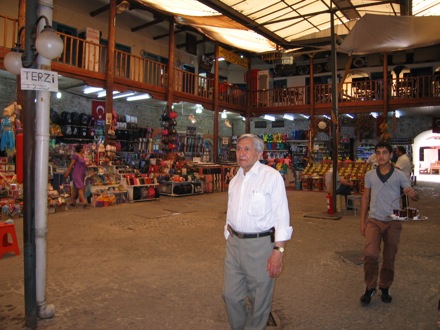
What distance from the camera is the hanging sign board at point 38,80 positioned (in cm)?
324

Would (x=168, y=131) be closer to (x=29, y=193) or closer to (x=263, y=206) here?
(x=29, y=193)

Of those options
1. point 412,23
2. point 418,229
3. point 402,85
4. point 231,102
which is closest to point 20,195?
point 418,229

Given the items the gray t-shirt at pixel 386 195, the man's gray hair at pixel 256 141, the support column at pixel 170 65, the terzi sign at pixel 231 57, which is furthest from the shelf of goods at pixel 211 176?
the man's gray hair at pixel 256 141

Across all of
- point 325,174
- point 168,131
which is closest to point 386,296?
point 168,131

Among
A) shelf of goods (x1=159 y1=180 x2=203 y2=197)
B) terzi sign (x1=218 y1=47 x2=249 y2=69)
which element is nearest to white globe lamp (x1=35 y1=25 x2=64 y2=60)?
shelf of goods (x1=159 y1=180 x2=203 y2=197)

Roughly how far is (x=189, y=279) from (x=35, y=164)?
7.13 feet

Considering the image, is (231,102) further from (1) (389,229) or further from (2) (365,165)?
(1) (389,229)

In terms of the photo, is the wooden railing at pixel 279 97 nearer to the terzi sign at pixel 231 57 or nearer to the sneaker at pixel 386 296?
the terzi sign at pixel 231 57

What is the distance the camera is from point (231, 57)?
18344mm

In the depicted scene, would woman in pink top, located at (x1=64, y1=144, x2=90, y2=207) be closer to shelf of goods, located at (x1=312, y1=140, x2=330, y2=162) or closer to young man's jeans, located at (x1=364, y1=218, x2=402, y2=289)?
young man's jeans, located at (x1=364, y1=218, x2=402, y2=289)

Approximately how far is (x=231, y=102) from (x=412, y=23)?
32.5 feet

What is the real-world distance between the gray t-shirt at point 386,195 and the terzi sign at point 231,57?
14.5 metres

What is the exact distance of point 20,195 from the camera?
8.94 m

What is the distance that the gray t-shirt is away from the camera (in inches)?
153
